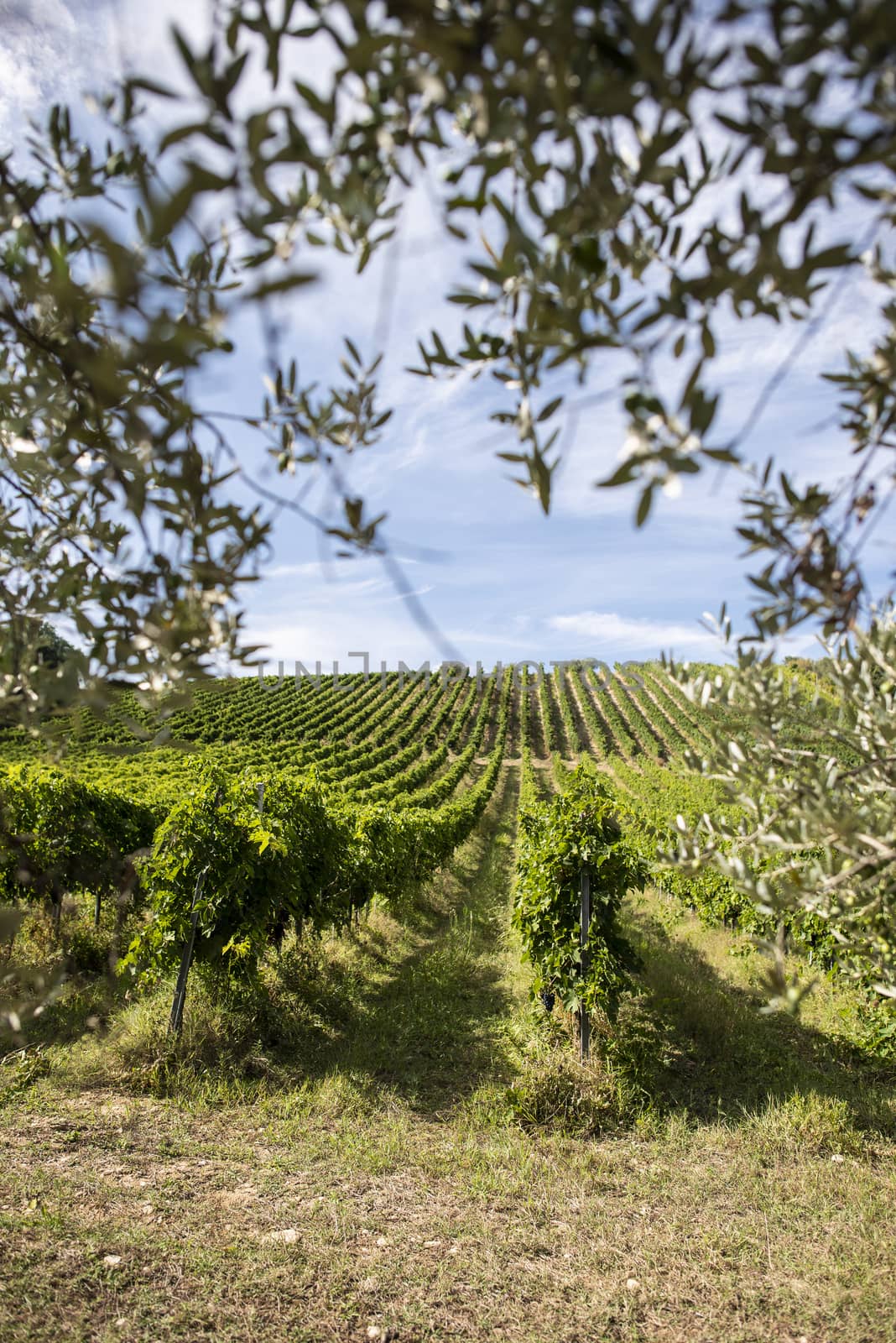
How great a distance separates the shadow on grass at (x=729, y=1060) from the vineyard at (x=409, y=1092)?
0.04 metres

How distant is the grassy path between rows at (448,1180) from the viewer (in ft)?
13.1

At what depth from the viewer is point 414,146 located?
1.73 m

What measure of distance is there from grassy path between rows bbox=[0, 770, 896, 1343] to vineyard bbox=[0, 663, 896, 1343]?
24mm

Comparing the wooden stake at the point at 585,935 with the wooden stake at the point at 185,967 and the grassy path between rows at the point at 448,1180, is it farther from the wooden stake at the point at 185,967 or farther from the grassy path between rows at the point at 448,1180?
the wooden stake at the point at 185,967

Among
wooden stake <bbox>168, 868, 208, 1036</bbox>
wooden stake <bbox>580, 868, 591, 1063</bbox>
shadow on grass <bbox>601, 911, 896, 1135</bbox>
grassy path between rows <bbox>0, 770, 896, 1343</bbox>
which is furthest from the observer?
wooden stake <bbox>168, 868, 208, 1036</bbox>

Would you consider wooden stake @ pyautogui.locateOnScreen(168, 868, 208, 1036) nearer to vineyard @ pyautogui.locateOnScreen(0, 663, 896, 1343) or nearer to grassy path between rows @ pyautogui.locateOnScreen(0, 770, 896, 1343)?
vineyard @ pyautogui.locateOnScreen(0, 663, 896, 1343)

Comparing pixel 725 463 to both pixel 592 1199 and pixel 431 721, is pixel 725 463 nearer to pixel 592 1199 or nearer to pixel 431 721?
pixel 592 1199

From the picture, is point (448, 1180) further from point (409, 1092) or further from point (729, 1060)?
point (729, 1060)

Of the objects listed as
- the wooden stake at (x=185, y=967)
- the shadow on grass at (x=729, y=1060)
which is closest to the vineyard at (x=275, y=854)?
the wooden stake at (x=185, y=967)

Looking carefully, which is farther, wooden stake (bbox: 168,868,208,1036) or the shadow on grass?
wooden stake (bbox: 168,868,208,1036)

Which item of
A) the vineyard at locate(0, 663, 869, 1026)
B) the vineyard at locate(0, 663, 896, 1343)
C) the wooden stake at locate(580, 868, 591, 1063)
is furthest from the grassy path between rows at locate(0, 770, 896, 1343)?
the vineyard at locate(0, 663, 869, 1026)

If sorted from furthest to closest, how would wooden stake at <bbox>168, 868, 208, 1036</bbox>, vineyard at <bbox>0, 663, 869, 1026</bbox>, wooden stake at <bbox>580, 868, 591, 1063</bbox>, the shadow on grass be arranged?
1. wooden stake at <bbox>168, 868, 208, 1036</bbox>
2. wooden stake at <bbox>580, 868, 591, 1063</bbox>
3. the shadow on grass
4. vineyard at <bbox>0, 663, 869, 1026</bbox>

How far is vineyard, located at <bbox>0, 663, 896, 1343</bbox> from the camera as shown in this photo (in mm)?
4016

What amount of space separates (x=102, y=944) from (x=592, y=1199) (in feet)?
28.0
